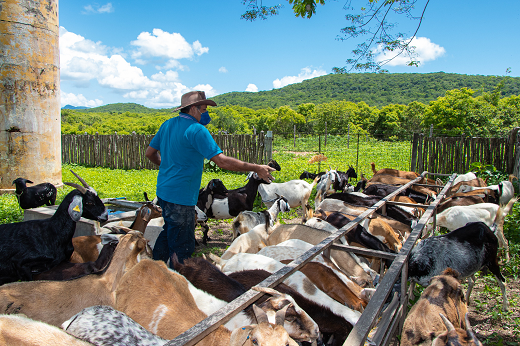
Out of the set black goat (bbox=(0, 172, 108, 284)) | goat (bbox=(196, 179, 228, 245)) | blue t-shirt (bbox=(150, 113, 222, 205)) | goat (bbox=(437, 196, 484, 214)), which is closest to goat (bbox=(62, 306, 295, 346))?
blue t-shirt (bbox=(150, 113, 222, 205))

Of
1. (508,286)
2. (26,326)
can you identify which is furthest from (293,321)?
(508,286)

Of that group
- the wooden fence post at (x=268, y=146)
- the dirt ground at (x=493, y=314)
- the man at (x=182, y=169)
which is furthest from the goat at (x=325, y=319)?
the wooden fence post at (x=268, y=146)

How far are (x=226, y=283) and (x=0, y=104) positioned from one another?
26.0 ft

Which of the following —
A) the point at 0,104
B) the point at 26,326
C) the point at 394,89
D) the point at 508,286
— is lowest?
the point at 508,286

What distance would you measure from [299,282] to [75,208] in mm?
2580

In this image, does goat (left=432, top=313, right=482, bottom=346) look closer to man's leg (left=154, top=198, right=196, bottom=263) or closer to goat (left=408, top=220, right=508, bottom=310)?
goat (left=408, top=220, right=508, bottom=310)

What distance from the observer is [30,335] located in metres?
1.56

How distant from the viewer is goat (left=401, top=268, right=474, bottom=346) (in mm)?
2236

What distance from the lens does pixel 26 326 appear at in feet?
5.24

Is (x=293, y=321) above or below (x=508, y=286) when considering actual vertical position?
above

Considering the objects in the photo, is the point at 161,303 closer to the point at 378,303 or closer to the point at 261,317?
the point at 261,317

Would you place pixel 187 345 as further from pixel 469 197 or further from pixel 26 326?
pixel 469 197

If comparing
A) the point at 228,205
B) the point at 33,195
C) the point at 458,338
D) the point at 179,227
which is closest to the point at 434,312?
the point at 458,338

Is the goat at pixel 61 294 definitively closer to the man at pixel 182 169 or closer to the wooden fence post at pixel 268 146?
the man at pixel 182 169
